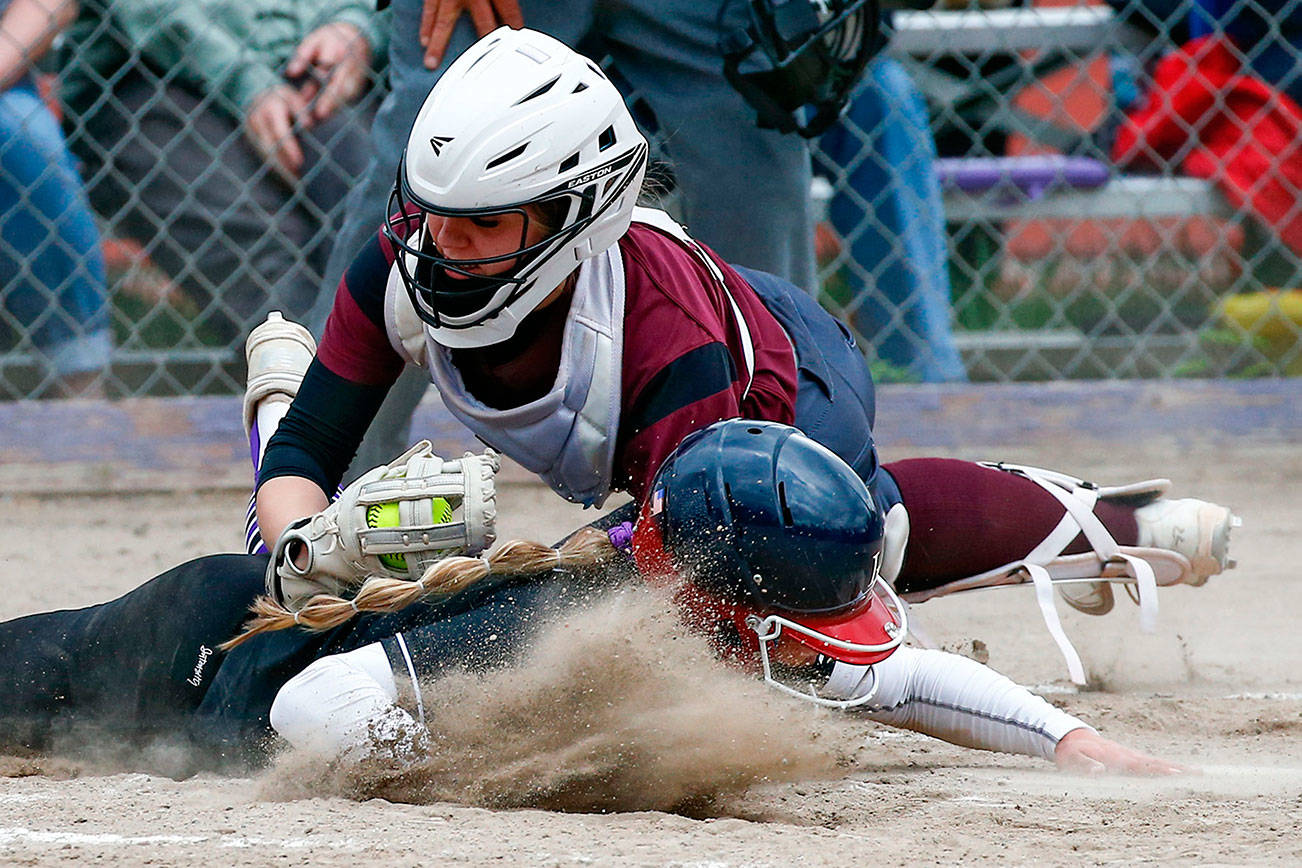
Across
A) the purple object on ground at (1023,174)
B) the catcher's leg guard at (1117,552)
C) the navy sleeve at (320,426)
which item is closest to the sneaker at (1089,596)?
the catcher's leg guard at (1117,552)

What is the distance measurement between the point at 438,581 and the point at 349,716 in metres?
0.25

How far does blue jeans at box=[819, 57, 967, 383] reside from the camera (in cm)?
488

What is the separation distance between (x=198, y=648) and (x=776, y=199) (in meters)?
1.89

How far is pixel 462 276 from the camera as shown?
7.57 feet

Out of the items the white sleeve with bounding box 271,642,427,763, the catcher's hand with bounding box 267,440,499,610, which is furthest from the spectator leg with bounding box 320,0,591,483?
the white sleeve with bounding box 271,642,427,763

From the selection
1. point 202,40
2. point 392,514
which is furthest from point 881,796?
point 202,40

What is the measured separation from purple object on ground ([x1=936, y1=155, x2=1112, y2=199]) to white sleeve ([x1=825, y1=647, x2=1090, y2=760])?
2981 millimetres

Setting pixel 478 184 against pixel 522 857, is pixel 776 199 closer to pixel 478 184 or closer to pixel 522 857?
pixel 478 184

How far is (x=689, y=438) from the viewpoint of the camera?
2.21 metres

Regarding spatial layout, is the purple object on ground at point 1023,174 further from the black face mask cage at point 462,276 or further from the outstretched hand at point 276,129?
the black face mask cage at point 462,276

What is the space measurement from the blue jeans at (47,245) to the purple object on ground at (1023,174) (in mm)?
2707

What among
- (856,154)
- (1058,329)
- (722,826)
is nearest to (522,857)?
(722,826)

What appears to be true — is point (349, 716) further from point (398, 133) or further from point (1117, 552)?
point (398, 133)

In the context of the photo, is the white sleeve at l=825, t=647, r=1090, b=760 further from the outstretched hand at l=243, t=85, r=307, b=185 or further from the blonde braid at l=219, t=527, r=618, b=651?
the outstretched hand at l=243, t=85, r=307, b=185
